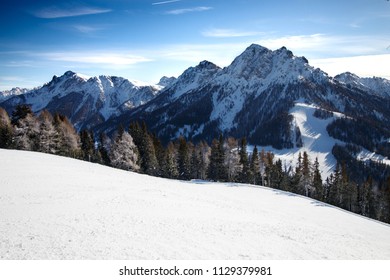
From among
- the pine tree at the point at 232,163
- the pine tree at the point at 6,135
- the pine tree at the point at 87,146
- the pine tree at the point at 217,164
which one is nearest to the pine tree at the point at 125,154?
→ the pine tree at the point at 87,146

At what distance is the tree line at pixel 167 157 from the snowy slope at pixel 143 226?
27.8 m

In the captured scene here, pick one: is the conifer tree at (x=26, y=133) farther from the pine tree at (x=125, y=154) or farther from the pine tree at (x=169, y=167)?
the pine tree at (x=169, y=167)

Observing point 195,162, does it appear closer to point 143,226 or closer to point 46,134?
point 46,134

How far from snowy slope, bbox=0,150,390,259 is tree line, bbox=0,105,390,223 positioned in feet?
91.3

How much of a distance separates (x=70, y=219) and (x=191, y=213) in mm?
10140

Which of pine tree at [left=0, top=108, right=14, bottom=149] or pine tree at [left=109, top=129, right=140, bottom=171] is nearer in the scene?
pine tree at [left=109, top=129, right=140, bottom=171]

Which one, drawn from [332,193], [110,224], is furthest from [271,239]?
[332,193]

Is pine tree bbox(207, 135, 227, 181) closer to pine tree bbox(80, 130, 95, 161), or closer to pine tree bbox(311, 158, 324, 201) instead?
pine tree bbox(311, 158, 324, 201)

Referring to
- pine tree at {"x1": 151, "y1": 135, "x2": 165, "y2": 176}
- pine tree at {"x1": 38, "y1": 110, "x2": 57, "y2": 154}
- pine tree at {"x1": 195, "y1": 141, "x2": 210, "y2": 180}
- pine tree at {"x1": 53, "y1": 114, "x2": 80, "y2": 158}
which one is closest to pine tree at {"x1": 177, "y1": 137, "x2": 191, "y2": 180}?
pine tree at {"x1": 195, "y1": 141, "x2": 210, "y2": 180}

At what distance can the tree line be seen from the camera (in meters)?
61.1

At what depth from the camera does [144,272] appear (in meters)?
13.2

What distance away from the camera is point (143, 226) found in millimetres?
19094

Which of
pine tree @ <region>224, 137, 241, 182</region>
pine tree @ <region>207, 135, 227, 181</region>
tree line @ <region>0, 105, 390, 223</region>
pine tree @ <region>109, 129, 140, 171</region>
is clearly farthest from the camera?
pine tree @ <region>224, 137, 241, 182</region>

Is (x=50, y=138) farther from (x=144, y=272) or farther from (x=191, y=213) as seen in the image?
(x=144, y=272)
